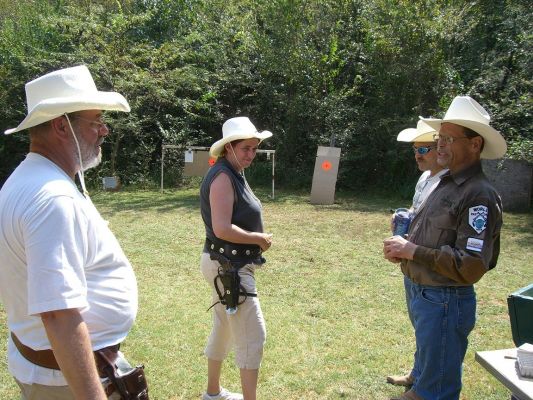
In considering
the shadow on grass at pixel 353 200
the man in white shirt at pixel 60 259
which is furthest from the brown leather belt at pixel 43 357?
the shadow on grass at pixel 353 200

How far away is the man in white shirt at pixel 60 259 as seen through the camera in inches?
56.1

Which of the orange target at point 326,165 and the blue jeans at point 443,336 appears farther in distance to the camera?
the orange target at point 326,165

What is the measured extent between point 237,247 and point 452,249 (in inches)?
48.1

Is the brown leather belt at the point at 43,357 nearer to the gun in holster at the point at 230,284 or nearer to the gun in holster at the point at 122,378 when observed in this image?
the gun in holster at the point at 122,378

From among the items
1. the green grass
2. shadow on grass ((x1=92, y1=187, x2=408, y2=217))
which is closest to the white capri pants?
the green grass

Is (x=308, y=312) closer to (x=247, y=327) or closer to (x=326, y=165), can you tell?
(x=247, y=327)

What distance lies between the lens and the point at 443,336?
2551 mm

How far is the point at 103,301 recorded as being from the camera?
5.53 ft

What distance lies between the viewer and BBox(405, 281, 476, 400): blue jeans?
8.39 ft

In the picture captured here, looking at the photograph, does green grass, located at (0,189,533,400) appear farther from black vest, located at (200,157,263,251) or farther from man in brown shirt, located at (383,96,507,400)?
black vest, located at (200,157,263,251)

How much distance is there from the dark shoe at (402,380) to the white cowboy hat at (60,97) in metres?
2.81

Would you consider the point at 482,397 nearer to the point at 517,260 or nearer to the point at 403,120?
the point at 517,260

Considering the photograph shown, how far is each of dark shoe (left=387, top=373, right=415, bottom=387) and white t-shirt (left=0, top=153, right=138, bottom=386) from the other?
2.41 m

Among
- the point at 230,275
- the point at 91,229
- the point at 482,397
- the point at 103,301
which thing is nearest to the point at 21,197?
the point at 91,229
